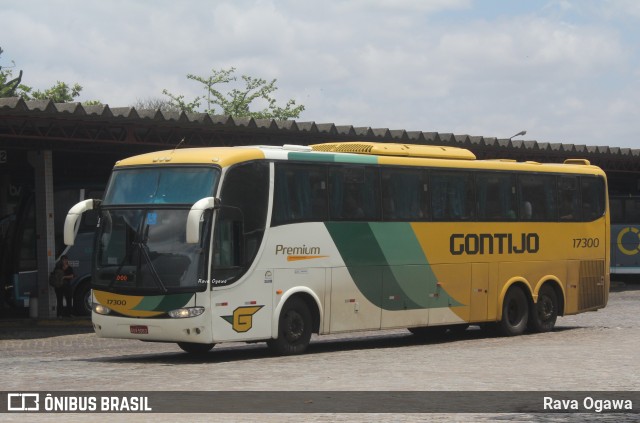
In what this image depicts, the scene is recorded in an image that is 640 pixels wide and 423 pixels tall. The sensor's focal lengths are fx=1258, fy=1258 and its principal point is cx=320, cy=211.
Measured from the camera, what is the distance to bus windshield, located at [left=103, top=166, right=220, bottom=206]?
746 inches

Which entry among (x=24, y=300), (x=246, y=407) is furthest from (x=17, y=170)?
(x=246, y=407)

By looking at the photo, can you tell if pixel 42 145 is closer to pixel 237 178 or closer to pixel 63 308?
pixel 63 308

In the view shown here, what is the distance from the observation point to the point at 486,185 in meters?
24.3

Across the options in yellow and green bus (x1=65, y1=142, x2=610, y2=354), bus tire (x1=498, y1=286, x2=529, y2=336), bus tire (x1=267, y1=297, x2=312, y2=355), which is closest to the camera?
yellow and green bus (x1=65, y1=142, x2=610, y2=354)

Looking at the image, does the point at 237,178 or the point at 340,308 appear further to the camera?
the point at 340,308

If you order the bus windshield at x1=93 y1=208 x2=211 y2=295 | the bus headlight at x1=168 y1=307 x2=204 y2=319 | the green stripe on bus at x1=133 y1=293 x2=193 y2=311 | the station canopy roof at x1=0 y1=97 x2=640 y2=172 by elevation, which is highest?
the station canopy roof at x1=0 y1=97 x2=640 y2=172

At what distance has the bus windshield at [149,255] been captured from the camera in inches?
730

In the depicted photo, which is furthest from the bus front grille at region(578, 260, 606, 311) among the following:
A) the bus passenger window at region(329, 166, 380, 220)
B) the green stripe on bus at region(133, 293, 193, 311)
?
the green stripe on bus at region(133, 293, 193, 311)

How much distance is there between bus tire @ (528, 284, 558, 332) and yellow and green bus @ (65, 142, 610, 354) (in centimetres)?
4

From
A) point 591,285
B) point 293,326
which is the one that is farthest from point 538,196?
point 293,326

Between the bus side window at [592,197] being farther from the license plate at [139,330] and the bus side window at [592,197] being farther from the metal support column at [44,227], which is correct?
the metal support column at [44,227]

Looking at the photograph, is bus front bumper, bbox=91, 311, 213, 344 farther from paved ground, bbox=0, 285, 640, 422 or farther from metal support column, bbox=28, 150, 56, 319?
metal support column, bbox=28, 150, 56, 319

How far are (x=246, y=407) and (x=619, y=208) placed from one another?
39.8 metres

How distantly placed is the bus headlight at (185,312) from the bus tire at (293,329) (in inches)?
69.1
